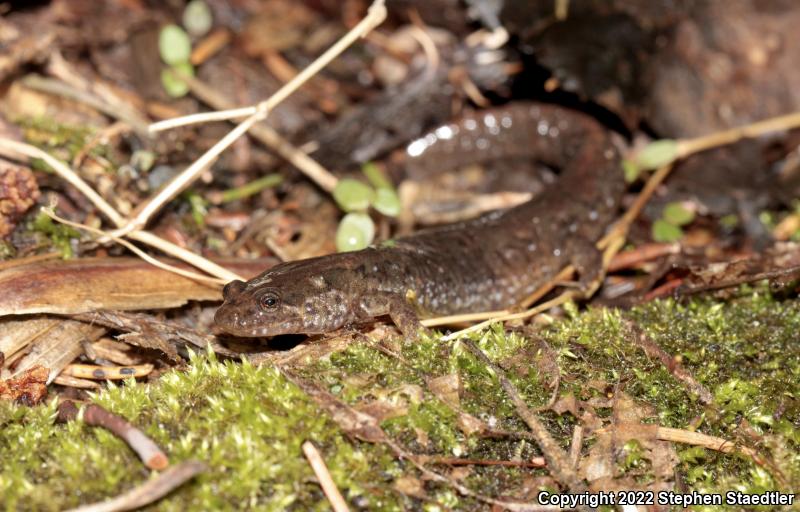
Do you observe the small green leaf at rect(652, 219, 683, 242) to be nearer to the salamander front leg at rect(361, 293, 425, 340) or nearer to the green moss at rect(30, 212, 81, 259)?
the salamander front leg at rect(361, 293, 425, 340)

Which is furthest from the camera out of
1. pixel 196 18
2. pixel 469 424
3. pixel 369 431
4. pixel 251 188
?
pixel 196 18

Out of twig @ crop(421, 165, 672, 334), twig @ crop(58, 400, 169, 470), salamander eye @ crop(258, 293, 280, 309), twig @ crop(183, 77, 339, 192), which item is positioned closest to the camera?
twig @ crop(58, 400, 169, 470)

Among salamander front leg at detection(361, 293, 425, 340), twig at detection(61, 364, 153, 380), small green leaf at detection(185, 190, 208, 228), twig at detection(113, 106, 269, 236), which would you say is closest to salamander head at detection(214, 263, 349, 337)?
salamander front leg at detection(361, 293, 425, 340)

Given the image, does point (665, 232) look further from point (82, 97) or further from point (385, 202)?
point (82, 97)

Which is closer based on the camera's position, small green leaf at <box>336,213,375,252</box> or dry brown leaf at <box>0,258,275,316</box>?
dry brown leaf at <box>0,258,275,316</box>

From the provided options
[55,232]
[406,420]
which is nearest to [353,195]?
[55,232]

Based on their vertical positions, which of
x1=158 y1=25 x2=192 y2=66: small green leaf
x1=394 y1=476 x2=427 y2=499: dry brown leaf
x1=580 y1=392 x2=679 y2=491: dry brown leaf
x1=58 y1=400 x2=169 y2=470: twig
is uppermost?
x1=158 y1=25 x2=192 y2=66: small green leaf
